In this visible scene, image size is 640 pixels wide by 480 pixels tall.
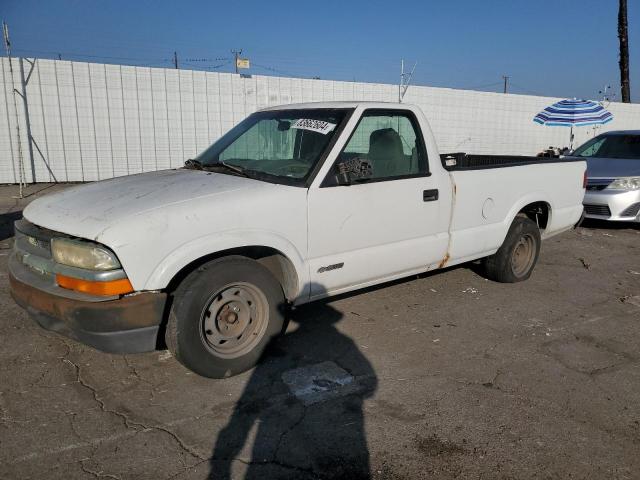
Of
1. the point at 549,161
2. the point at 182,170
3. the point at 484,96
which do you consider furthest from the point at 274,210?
the point at 484,96

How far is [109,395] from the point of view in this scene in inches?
127

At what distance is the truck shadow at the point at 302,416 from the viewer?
2590 mm

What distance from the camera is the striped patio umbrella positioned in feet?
42.1

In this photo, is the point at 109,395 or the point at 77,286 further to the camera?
the point at 109,395

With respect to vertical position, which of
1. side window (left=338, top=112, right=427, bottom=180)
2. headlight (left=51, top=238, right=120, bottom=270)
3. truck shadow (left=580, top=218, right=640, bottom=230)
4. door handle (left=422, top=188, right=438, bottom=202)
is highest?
side window (left=338, top=112, right=427, bottom=180)

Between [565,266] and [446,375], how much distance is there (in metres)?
3.78

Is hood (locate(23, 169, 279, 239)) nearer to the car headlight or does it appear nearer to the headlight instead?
the headlight

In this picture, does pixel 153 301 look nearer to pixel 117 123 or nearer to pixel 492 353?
pixel 492 353

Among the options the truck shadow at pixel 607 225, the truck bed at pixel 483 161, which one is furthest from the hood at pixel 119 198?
the truck shadow at pixel 607 225

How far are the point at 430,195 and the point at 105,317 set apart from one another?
107 inches

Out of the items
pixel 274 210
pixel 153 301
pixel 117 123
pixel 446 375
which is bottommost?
pixel 446 375

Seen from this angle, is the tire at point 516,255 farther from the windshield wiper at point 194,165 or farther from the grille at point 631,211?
the grille at point 631,211

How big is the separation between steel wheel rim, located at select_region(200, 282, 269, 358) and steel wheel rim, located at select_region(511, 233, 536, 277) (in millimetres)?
3221

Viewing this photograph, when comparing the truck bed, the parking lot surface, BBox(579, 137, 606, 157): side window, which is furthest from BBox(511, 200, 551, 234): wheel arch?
BBox(579, 137, 606, 157): side window
